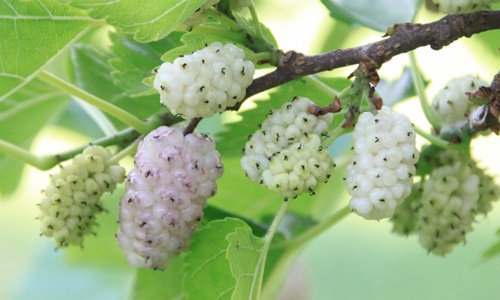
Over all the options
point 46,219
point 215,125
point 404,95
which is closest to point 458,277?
point 215,125

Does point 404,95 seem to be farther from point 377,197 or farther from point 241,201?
point 377,197

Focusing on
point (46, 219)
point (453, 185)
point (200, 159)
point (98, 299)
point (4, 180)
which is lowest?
point (98, 299)

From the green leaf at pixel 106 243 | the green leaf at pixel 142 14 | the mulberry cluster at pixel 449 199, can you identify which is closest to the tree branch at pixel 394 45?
the green leaf at pixel 142 14

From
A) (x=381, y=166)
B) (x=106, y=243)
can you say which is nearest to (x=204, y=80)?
(x=381, y=166)

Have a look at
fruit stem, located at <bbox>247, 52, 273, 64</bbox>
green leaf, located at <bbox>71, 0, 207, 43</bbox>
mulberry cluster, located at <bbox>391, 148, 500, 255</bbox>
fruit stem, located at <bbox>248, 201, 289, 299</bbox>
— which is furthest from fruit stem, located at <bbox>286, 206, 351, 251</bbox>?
green leaf, located at <bbox>71, 0, 207, 43</bbox>

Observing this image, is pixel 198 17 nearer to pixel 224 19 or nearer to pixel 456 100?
pixel 224 19
